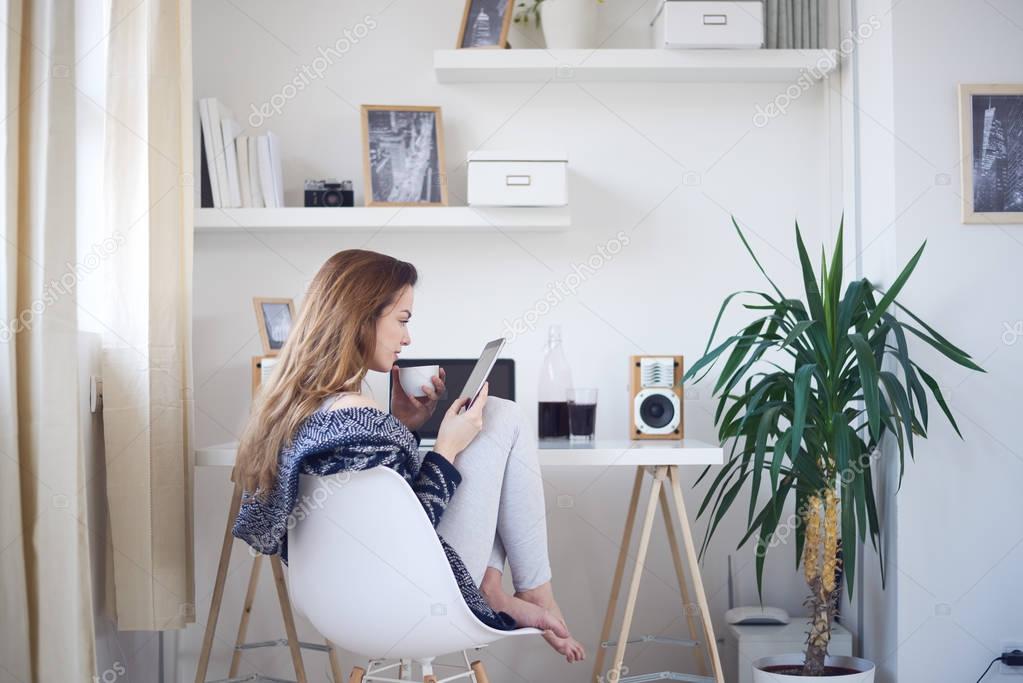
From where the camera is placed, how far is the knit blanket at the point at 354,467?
5.09 ft

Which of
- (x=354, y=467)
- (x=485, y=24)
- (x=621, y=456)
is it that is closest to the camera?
(x=354, y=467)

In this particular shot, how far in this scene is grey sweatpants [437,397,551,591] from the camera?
5.76ft

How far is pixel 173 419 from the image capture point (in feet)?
7.04

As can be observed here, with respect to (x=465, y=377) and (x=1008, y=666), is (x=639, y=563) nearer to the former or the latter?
(x=465, y=377)

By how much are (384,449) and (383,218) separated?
118 cm

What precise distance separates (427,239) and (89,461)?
3.75 feet

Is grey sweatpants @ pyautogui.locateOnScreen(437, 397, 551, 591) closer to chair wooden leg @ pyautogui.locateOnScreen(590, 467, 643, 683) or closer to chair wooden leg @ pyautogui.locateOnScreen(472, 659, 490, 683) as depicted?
chair wooden leg @ pyautogui.locateOnScreen(472, 659, 490, 683)

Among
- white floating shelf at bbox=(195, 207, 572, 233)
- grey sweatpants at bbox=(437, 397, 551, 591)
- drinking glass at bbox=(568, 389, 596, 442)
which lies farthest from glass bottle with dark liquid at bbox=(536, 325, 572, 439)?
grey sweatpants at bbox=(437, 397, 551, 591)

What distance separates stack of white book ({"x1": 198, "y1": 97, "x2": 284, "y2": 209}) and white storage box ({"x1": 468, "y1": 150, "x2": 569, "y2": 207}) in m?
0.56

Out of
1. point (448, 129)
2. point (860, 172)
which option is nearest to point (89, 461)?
point (448, 129)

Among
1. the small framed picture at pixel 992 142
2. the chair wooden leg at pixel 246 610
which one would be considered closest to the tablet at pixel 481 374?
the chair wooden leg at pixel 246 610

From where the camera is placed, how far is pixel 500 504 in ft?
6.09

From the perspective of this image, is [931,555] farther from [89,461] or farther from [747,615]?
[89,461]

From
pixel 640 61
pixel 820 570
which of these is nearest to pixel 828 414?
pixel 820 570
